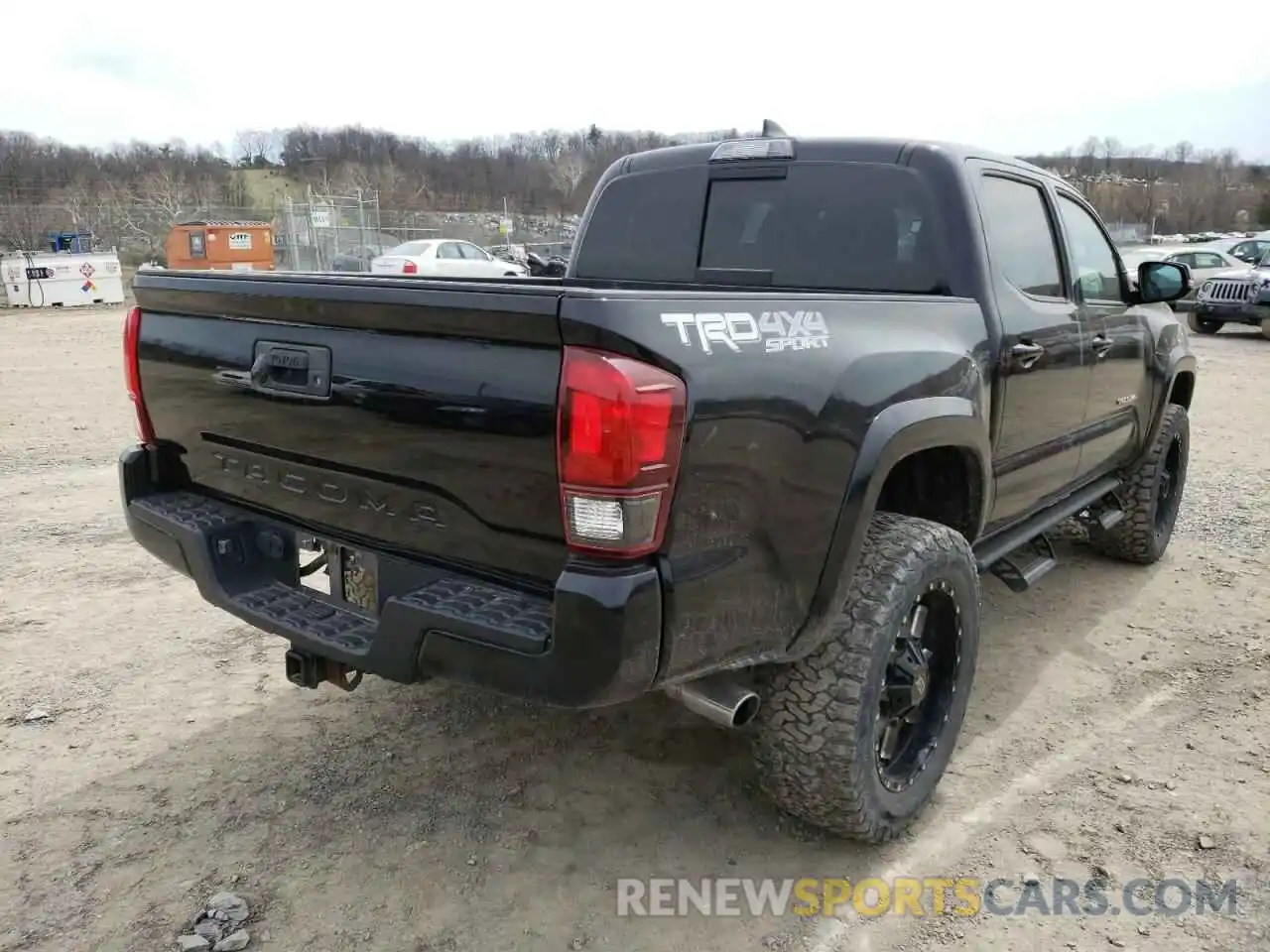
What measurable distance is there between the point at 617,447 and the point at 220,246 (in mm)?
33834

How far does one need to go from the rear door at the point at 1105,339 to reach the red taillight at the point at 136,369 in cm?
352

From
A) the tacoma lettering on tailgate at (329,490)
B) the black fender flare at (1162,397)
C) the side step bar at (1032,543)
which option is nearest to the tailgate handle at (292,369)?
the tacoma lettering on tailgate at (329,490)

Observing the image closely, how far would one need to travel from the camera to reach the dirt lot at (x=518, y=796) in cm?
250

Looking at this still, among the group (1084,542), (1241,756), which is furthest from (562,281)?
(1084,542)

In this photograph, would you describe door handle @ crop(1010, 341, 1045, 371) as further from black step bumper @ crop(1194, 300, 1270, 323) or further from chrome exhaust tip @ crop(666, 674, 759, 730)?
black step bumper @ crop(1194, 300, 1270, 323)

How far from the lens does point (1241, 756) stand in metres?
3.33

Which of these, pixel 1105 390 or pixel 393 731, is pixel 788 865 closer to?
pixel 393 731

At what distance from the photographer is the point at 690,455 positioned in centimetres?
203

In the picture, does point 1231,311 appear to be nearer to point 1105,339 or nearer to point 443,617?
point 1105,339

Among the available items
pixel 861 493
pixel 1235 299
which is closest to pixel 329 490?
pixel 861 493

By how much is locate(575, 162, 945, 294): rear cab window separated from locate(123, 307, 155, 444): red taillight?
1778 millimetres

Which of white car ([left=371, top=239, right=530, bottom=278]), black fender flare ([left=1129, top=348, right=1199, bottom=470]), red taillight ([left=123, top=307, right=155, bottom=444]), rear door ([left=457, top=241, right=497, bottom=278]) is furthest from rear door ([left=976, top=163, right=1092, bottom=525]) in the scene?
rear door ([left=457, top=241, right=497, bottom=278])

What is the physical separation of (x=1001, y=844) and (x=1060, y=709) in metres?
1.04

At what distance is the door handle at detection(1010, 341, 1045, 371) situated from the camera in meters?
3.31
